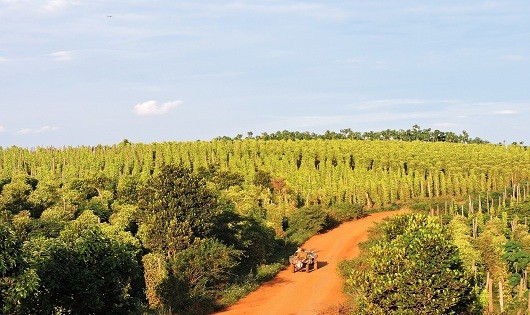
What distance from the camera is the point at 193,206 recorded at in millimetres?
31406

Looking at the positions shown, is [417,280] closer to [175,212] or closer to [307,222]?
[175,212]

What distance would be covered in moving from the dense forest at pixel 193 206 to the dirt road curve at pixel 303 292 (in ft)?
2.80

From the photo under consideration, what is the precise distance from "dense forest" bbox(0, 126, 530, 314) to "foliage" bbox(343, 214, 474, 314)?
7181 mm

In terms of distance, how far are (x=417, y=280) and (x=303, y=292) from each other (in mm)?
12633

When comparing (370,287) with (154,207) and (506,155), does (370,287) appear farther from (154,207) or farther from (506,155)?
(506,155)

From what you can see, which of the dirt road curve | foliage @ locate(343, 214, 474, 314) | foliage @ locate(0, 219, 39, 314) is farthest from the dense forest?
foliage @ locate(343, 214, 474, 314)

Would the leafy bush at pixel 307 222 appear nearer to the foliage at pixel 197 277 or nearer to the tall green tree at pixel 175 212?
the tall green tree at pixel 175 212

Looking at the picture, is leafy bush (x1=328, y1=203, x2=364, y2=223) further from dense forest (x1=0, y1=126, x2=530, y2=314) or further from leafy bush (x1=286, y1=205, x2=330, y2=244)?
leafy bush (x1=286, y1=205, x2=330, y2=244)

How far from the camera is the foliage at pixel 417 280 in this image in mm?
18969

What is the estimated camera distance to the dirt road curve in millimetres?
28203

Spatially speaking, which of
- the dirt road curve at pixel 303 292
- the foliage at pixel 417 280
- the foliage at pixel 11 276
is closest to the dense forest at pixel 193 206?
the foliage at pixel 11 276

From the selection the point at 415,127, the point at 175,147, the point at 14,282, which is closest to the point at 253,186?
the point at 175,147

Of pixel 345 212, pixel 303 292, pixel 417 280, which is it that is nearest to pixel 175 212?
pixel 303 292

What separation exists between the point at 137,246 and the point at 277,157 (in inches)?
1540
